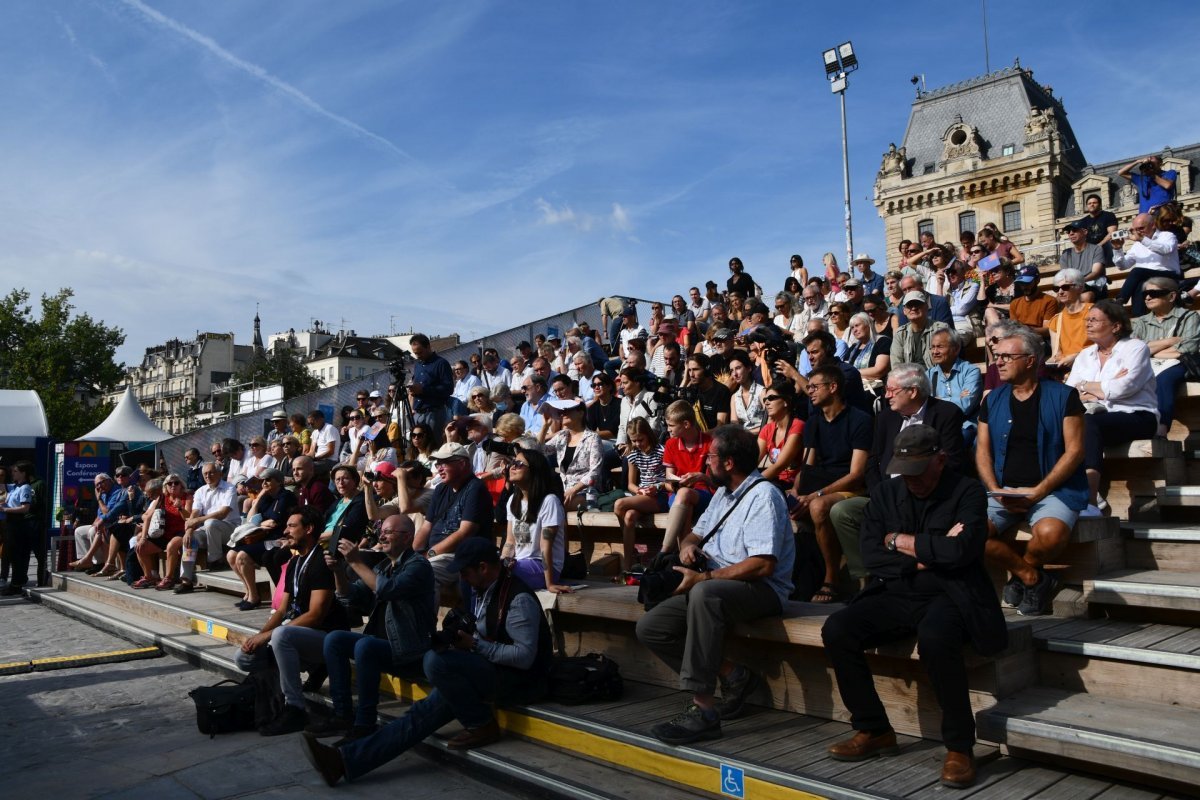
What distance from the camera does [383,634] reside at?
5531mm

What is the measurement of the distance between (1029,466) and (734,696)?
206 centimetres

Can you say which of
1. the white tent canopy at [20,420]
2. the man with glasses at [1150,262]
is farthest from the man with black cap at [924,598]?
the white tent canopy at [20,420]

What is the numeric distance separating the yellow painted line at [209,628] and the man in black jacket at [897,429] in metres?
6.10

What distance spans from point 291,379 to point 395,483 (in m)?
72.6

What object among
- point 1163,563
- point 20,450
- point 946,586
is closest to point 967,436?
point 1163,563

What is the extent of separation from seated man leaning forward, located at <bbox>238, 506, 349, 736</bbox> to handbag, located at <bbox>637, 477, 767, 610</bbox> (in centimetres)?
253

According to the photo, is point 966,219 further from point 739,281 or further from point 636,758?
point 636,758

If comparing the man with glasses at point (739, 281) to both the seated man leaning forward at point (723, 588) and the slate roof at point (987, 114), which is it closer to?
the seated man leaning forward at point (723, 588)

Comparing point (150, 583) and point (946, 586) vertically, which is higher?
point (946, 586)

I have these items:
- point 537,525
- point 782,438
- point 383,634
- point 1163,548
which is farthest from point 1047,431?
point 383,634

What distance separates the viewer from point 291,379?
2990 inches

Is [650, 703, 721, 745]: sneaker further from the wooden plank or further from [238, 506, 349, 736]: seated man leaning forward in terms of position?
[238, 506, 349, 736]: seated man leaning forward

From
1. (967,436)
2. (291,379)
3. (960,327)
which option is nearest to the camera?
(967,436)

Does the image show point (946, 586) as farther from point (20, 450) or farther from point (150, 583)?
point (20, 450)
